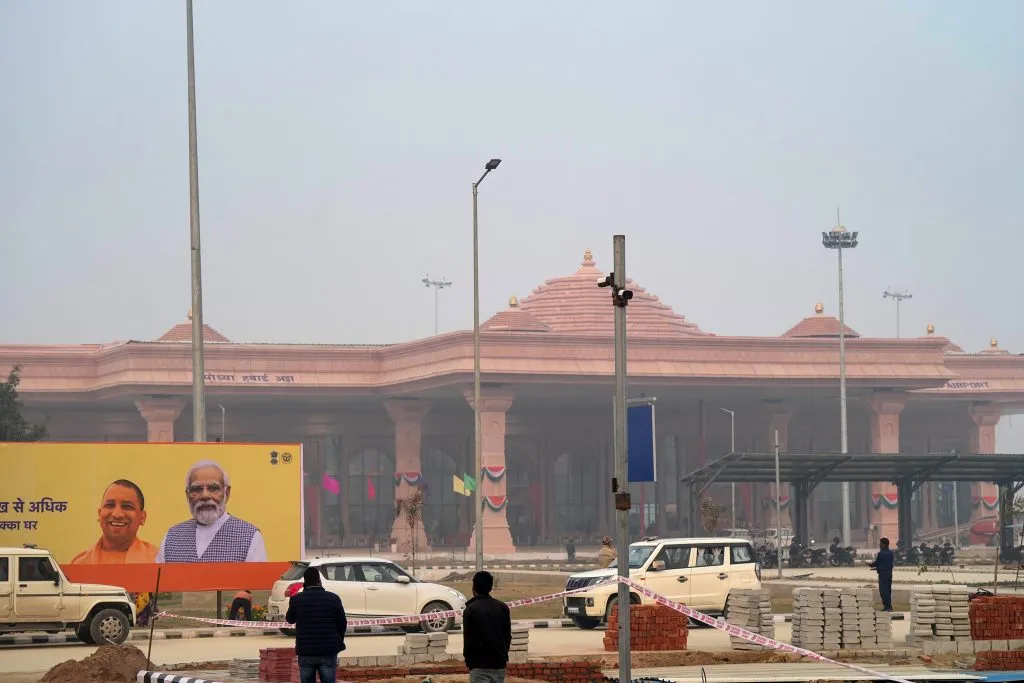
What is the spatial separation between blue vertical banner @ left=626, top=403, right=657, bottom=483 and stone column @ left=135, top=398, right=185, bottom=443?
5759 cm

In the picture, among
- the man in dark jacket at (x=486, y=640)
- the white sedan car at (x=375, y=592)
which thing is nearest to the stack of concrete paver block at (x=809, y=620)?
the white sedan car at (x=375, y=592)

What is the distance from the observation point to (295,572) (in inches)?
1120

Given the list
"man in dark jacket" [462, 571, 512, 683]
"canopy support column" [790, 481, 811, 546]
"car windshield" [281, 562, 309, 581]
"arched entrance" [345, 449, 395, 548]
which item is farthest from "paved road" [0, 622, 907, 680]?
"arched entrance" [345, 449, 395, 548]

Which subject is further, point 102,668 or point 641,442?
point 102,668

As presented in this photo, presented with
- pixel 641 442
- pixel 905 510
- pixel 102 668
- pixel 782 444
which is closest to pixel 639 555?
pixel 102 668

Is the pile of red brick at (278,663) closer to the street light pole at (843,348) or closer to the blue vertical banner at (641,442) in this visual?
the blue vertical banner at (641,442)

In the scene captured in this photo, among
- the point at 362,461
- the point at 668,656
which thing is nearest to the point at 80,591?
the point at 668,656

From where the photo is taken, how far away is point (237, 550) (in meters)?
31.2

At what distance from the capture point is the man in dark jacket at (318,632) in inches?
609

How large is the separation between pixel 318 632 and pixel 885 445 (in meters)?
64.7

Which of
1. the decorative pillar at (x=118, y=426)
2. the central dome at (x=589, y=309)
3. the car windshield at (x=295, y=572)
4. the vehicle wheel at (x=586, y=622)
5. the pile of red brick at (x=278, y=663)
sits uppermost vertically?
the central dome at (x=589, y=309)

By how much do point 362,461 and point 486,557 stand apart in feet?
75.0

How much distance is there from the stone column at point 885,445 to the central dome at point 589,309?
44.2 feet

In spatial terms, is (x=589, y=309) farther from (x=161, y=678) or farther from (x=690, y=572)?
(x=161, y=678)
